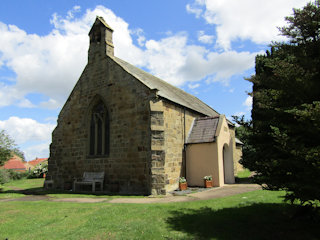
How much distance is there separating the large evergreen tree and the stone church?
6.94 meters

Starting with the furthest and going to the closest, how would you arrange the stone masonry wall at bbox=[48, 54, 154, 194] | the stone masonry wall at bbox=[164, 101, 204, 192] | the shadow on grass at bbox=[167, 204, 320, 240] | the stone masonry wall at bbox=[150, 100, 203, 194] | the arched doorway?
the arched doorway, the stone masonry wall at bbox=[164, 101, 204, 192], the stone masonry wall at bbox=[48, 54, 154, 194], the stone masonry wall at bbox=[150, 100, 203, 194], the shadow on grass at bbox=[167, 204, 320, 240]

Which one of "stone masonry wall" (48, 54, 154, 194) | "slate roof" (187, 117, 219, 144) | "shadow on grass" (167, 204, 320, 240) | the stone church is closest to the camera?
"shadow on grass" (167, 204, 320, 240)

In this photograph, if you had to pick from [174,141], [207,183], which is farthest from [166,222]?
[174,141]

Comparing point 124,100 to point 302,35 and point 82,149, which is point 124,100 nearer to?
point 82,149

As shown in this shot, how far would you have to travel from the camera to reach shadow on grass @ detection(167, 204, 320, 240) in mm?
5840

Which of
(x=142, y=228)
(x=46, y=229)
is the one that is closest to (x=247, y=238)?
(x=142, y=228)

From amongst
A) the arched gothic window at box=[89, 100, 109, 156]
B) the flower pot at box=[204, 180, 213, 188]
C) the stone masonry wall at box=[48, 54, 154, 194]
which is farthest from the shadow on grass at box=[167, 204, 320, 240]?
the arched gothic window at box=[89, 100, 109, 156]

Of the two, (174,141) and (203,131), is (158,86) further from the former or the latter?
(174,141)

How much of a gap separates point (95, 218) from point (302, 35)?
27.1 feet

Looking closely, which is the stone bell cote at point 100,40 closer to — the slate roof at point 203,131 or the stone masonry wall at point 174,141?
the stone masonry wall at point 174,141

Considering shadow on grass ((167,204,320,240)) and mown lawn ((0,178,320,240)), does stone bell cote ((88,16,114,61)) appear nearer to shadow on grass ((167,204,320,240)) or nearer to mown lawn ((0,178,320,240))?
mown lawn ((0,178,320,240))

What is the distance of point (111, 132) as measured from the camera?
15398 millimetres

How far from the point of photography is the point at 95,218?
24.5 ft

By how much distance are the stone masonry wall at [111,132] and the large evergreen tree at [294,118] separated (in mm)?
7260
